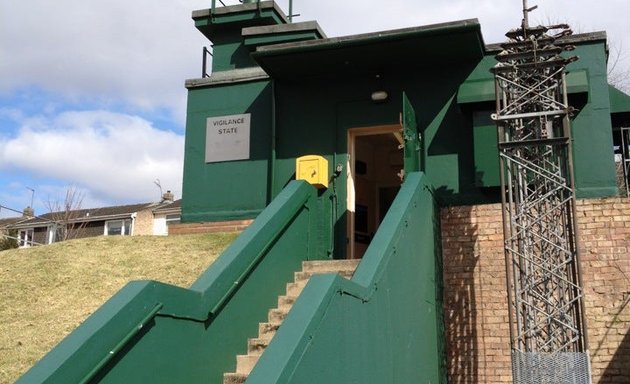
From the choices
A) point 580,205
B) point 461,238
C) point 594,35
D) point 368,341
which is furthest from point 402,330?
point 594,35

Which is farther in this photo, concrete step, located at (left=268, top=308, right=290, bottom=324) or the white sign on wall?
the white sign on wall

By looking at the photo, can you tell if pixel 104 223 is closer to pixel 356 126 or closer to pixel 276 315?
pixel 356 126

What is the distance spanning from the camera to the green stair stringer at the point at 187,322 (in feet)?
14.9

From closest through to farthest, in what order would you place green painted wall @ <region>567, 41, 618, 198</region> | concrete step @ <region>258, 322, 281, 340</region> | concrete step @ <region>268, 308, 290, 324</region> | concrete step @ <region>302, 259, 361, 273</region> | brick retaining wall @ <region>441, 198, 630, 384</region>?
concrete step @ <region>258, 322, 281, 340</region>
concrete step @ <region>268, 308, 290, 324</region>
concrete step @ <region>302, 259, 361, 273</region>
brick retaining wall @ <region>441, 198, 630, 384</region>
green painted wall @ <region>567, 41, 618, 198</region>

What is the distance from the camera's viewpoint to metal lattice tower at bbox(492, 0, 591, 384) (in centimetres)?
790

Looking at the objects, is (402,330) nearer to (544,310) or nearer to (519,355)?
(519,355)

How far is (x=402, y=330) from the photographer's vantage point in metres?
7.00

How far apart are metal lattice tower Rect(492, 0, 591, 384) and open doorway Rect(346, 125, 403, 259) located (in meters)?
2.38

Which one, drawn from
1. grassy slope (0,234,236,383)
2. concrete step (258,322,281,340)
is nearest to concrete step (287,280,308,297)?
concrete step (258,322,281,340)

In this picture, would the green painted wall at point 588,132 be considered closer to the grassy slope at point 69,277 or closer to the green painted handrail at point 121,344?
the grassy slope at point 69,277

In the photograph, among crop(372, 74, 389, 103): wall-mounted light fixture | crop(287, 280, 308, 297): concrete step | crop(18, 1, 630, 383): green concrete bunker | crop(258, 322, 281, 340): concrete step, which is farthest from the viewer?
crop(372, 74, 389, 103): wall-mounted light fixture

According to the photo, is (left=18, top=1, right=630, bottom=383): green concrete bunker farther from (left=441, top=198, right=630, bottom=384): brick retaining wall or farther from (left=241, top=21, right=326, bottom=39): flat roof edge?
(left=441, top=198, right=630, bottom=384): brick retaining wall

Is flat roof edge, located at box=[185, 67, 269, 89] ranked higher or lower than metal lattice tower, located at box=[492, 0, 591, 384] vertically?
higher

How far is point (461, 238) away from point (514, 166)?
1.36 metres
